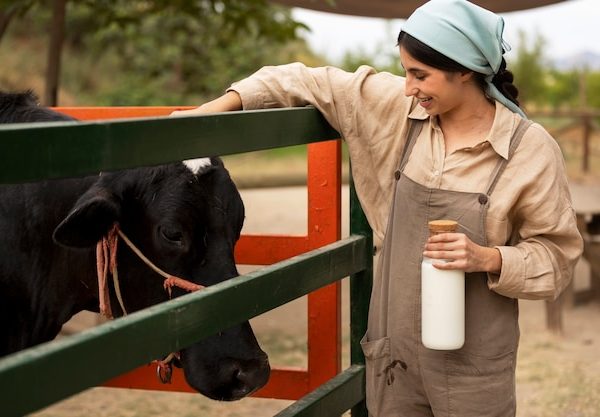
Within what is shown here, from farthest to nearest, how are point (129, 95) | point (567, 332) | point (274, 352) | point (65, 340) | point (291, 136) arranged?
point (129, 95), point (567, 332), point (274, 352), point (291, 136), point (65, 340)

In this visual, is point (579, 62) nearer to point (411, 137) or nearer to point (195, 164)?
point (411, 137)

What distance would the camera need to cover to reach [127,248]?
2.91m

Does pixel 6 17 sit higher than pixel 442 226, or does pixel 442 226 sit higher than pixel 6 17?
pixel 6 17

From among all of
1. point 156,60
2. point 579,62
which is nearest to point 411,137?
point 156,60

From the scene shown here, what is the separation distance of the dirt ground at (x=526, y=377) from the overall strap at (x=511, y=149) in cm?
286

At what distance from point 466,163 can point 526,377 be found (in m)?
3.92

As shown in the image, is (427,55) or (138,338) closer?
(138,338)

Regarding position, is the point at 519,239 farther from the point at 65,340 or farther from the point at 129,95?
the point at 129,95

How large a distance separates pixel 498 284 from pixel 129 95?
1797 centimetres

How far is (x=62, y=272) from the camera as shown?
301 cm

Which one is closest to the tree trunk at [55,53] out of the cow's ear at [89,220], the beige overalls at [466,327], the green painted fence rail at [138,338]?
the cow's ear at [89,220]

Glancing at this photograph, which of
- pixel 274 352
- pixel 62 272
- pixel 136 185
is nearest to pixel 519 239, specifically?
pixel 136 185

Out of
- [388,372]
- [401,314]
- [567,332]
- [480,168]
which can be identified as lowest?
[567,332]

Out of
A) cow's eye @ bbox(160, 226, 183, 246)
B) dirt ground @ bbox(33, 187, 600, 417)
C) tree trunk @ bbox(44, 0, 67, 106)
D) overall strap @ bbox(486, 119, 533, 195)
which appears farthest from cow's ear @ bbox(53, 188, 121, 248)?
tree trunk @ bbox(44, 0, 67, 106)
